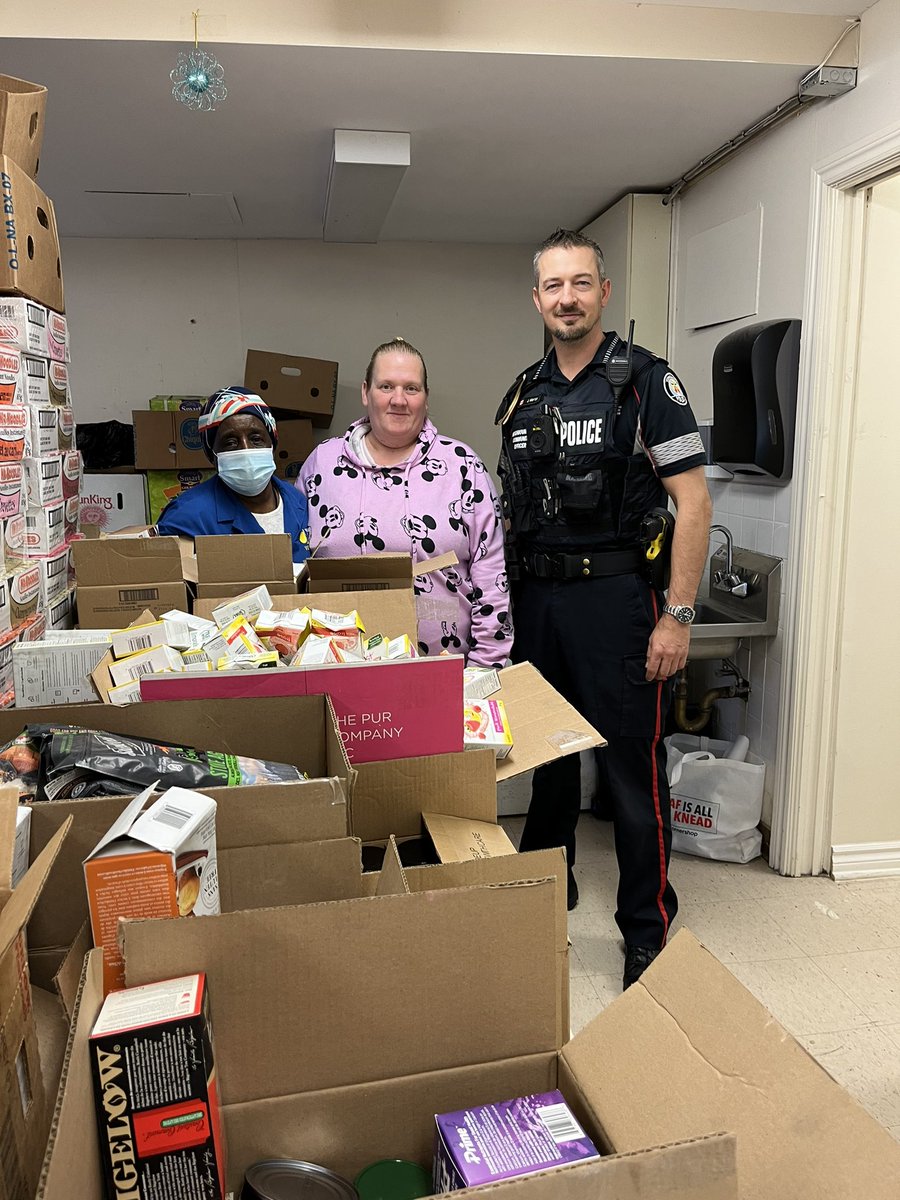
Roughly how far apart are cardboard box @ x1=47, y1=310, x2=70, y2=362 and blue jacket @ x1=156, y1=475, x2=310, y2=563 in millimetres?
486

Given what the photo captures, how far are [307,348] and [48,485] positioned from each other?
2.90 meters

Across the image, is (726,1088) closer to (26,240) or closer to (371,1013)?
(371,1013)

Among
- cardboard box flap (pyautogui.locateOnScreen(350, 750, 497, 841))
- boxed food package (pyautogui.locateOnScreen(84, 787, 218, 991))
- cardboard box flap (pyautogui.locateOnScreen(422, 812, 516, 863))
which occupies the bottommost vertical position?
cardboard box flap (pyautogui.locateOnScreen(422, 812, 516, 863))

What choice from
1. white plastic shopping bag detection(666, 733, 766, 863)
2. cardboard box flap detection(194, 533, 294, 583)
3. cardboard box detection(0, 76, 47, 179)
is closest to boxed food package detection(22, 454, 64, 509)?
cardboard box flap detection(194, 533, 294, 583)

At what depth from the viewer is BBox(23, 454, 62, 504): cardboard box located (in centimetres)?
191

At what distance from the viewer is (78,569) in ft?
6.53

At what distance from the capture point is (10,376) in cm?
177

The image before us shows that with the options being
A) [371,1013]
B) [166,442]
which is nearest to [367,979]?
[371,1013]

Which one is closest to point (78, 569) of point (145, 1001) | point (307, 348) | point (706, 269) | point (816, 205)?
point (145, 1001)

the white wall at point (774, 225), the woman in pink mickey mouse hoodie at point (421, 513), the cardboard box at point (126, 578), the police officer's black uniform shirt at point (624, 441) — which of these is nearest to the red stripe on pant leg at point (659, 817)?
the police officer's black uniform shirt at point (624, 441)

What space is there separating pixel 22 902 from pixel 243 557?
1.35m

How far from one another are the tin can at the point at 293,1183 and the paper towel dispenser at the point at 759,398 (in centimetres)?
246

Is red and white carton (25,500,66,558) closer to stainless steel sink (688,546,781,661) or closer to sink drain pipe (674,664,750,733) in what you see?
stainless steel sink (688,546,781,661)

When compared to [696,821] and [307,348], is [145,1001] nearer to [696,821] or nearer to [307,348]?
[696,821]
